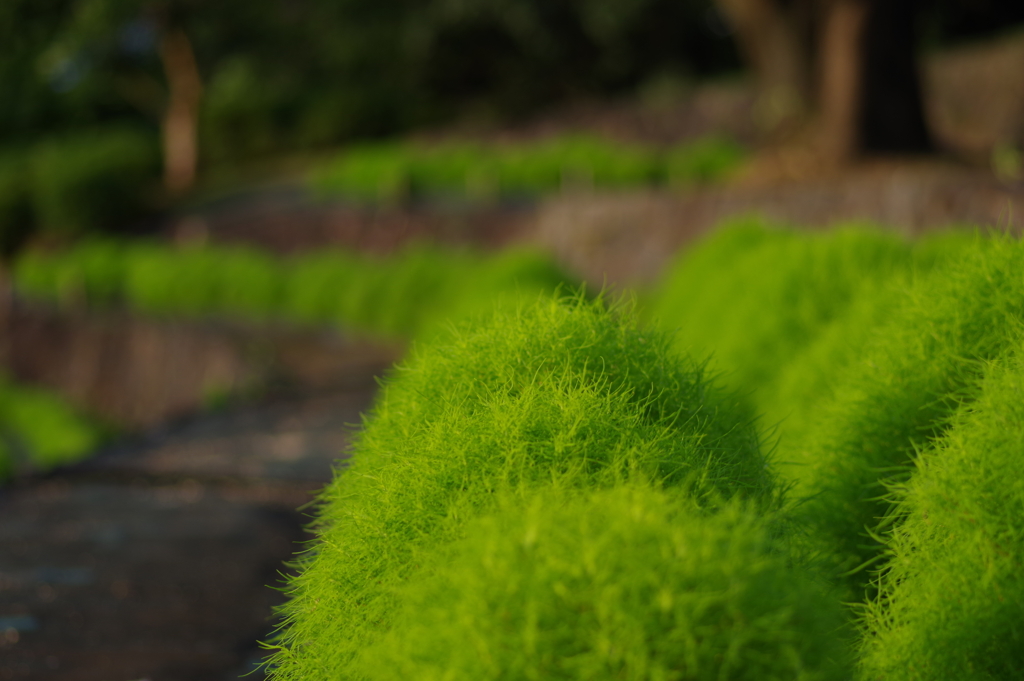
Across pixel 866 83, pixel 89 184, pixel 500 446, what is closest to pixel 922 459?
pixel 500 446

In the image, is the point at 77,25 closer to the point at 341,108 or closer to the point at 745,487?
the point at 341,108

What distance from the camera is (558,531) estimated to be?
1692mm

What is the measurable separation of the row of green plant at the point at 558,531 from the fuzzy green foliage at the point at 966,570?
0.14 meters

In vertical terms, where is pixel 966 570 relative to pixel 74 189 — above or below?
above

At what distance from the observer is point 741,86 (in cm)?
2516

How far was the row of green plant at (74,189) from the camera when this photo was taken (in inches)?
1013

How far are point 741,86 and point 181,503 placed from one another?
2063 cm

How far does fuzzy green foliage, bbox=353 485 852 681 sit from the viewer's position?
5.26 feet

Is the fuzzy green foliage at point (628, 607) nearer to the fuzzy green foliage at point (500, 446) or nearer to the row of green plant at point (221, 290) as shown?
the fuzzy green foliage at point (500, 446)

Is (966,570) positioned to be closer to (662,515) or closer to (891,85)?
(662,515)

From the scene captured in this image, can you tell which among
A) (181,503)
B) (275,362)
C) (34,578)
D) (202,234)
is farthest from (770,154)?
(202,234)

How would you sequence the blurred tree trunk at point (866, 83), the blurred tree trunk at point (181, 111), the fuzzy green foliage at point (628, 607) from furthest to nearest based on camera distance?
the blurred tree trunk at point (181, 111) → the blurred tree trunk at point (866, 83) → the fuzzy green foliage at point (628, 607)

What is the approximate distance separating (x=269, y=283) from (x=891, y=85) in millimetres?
9498

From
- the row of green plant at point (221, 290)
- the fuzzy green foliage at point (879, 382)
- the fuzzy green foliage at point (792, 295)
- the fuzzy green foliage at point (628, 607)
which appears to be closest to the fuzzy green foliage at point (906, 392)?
the fuzzy green foliage at point (879, 382)
